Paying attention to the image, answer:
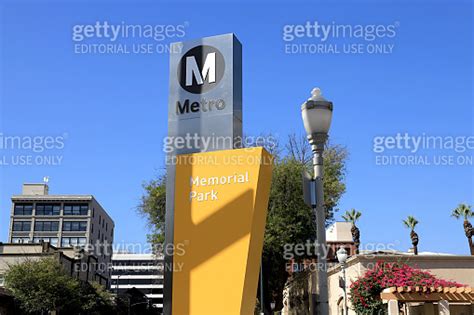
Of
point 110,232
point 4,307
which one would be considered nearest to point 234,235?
point 4,307

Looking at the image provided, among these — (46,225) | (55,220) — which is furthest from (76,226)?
(46,225)

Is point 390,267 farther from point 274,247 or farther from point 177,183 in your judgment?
point 177,183

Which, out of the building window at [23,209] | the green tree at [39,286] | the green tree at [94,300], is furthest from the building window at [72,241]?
the green tree at [39,286]

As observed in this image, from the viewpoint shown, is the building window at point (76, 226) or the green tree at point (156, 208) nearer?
the green tree at point (156, 208)

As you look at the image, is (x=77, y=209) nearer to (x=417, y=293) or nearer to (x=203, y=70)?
(x=417, y=293)

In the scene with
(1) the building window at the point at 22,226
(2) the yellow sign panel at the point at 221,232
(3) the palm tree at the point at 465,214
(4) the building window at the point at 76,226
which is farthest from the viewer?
(1) the building window at the point at 22,226

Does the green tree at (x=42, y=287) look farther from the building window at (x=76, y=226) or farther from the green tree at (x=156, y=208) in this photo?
the building window at (x=76, y=226)

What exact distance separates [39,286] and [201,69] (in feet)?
119

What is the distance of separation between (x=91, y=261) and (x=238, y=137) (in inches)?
2588

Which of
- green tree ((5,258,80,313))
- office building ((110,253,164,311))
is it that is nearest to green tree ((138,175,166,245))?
green tree ((5,258,80,313))

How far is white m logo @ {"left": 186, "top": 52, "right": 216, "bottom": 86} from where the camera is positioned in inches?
426

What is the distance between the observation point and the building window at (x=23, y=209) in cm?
9588

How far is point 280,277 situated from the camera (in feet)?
118

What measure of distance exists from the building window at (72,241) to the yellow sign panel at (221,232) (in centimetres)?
8711
